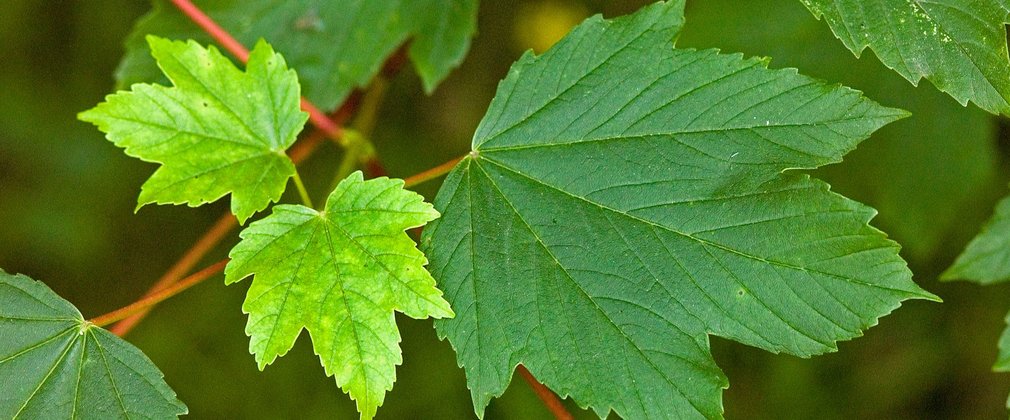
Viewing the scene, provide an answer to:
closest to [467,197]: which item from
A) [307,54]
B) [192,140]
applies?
[192,140]

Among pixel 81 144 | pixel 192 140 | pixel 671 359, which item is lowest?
pixel 671 359

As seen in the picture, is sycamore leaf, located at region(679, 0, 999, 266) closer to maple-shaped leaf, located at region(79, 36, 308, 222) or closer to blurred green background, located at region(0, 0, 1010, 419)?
blurred green background, located at region(0, 0, 1010, 419)

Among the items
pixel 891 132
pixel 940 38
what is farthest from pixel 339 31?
pixel 891 132

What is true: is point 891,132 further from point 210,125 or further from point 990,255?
point 210,125

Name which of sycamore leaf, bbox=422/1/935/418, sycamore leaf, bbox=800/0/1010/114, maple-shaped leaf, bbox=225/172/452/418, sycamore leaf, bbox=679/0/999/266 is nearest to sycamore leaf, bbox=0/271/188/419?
maple-shaped leaf, bbox=225/172/452/418

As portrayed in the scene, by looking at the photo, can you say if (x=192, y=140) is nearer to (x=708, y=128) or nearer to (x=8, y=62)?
(x=708, y=128)

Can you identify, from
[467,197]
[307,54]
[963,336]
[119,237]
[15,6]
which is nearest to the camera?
[467,197]
